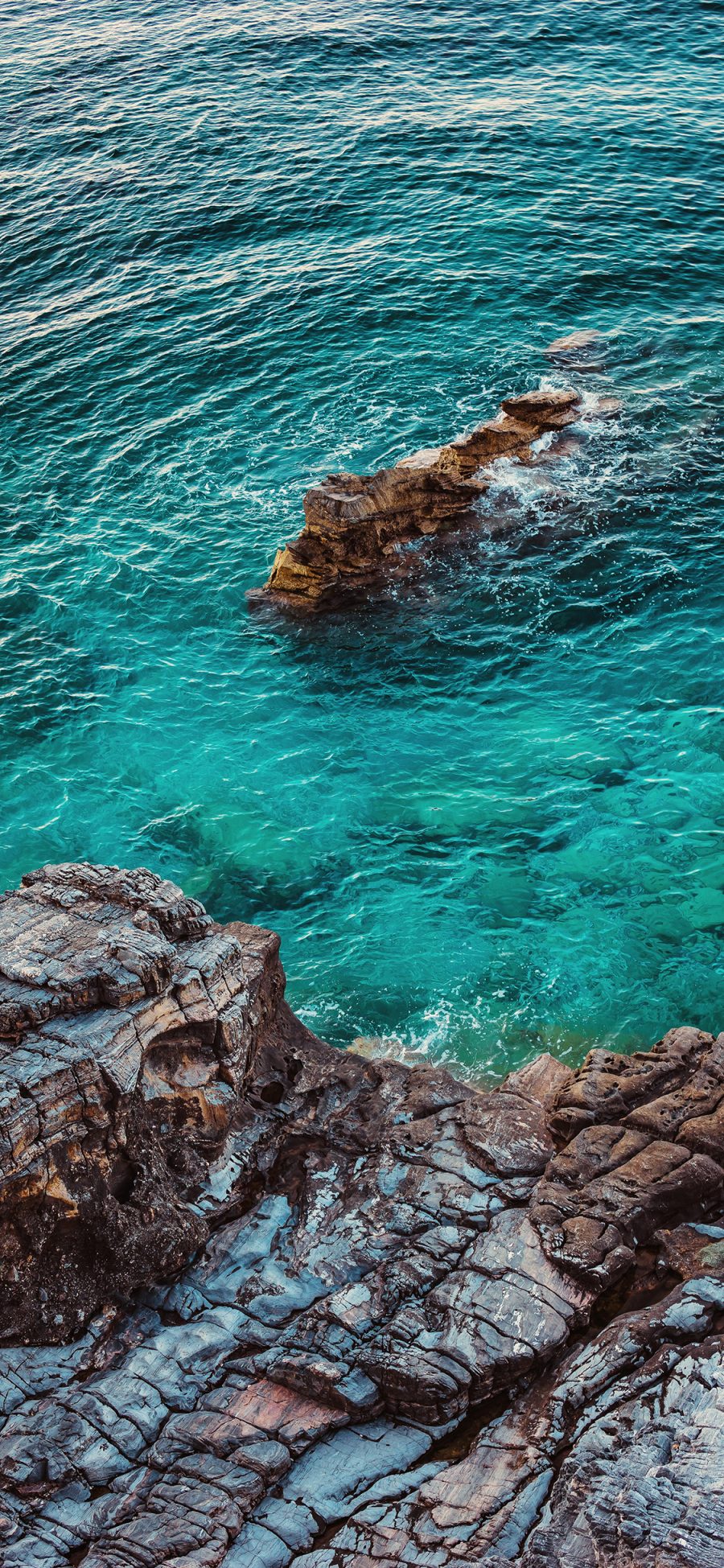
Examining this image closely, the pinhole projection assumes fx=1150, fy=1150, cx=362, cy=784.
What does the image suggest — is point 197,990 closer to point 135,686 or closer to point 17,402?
point 135,686

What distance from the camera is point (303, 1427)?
39.9ft

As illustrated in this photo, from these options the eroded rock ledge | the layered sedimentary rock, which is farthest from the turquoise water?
the eroded rock ledge

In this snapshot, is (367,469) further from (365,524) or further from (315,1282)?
(315,1282)

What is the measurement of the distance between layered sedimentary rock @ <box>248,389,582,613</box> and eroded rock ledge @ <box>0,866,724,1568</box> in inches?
526

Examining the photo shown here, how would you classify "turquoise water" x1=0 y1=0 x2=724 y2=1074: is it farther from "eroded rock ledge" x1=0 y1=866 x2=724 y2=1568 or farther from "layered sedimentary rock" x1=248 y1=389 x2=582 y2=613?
"eroded rock ledge" x1=0 y1=866 x2=724 y2=1568

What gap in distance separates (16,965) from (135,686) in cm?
1366

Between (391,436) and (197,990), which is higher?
(391,436)

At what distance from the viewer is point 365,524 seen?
2805cm

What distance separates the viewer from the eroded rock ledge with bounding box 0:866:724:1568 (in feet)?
36.2

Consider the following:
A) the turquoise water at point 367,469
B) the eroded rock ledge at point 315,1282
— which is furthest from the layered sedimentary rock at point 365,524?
the eroded rock ledge at point 315,1282

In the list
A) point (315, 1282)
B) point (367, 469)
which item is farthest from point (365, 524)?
point (315, 1282)

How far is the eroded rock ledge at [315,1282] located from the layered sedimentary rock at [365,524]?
13364 mm

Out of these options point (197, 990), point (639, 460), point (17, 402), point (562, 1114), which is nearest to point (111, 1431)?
point (197, 990)

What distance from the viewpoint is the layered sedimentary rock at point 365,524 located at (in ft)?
91.7
